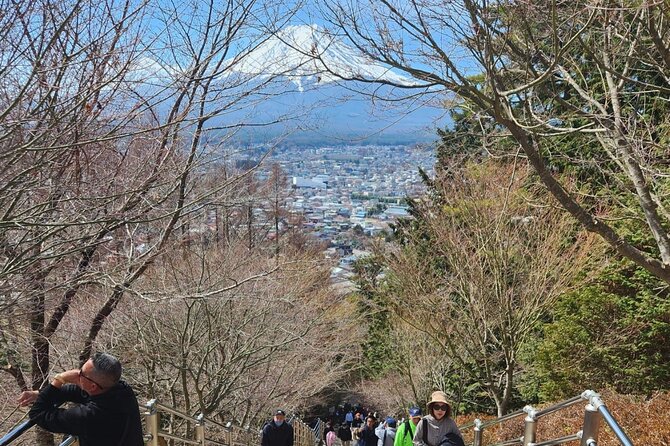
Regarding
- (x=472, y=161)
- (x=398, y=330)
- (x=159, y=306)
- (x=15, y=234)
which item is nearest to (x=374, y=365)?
(x=398, y=330)

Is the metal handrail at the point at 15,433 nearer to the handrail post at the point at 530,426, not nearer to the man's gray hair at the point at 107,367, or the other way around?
the man's gray hair at the point at 107,367

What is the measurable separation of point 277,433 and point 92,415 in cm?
510

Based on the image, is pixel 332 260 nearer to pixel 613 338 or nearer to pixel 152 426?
pixel 613 338

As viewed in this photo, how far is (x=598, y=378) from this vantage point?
36.5 feet

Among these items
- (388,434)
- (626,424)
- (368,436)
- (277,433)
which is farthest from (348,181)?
(626,424)

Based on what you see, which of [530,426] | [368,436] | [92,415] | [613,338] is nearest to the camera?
[92,415]

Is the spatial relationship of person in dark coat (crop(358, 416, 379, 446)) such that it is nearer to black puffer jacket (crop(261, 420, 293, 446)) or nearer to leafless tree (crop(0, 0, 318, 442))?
black puffer jacket (crop(261, 420, 293, 446))

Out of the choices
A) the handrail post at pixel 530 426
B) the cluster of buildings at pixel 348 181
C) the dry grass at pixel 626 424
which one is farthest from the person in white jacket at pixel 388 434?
the cluster of buildings at pixel 348 181

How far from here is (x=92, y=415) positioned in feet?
9.04

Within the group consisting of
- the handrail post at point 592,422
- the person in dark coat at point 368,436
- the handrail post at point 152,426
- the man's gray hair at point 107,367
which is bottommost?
the person in dark coat at point 368,436

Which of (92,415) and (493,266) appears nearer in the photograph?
(92,415)

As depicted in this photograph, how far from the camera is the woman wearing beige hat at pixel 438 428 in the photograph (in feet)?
14.8

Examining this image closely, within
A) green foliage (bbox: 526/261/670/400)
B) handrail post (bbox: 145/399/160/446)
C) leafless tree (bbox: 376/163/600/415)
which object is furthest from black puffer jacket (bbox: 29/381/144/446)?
green foliage (bbox: 526/261/670/400)

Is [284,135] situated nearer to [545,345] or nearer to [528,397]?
[545,345]
